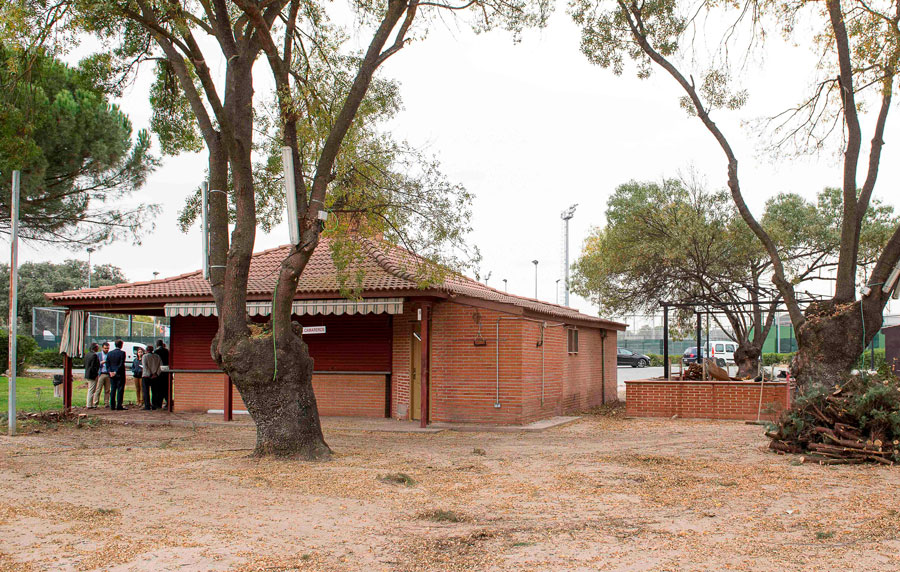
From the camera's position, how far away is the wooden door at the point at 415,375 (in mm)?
15984

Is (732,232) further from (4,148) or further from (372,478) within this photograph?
(4,148)

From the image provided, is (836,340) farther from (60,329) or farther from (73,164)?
(60,329)

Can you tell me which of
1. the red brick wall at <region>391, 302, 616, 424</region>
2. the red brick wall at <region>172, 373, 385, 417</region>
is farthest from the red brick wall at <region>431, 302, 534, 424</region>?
the red brick wall at <region>172, 373, 385, 417</region>

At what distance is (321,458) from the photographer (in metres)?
10.2

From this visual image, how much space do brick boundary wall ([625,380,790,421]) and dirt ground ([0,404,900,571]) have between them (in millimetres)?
5259

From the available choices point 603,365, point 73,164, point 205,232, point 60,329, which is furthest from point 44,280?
point 205,232

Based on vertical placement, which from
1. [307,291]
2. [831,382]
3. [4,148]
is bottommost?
[831,382]

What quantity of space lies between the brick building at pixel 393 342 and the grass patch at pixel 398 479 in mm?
5348

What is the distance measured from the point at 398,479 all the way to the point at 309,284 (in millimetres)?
7561

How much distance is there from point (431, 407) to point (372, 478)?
22.1 ft

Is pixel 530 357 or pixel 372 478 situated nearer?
pixel 372 478

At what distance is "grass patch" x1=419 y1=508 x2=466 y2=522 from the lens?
269 inches

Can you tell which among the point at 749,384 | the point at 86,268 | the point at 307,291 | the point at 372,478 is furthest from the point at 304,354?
the point at 86,268

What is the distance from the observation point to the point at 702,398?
1684 centimetres
